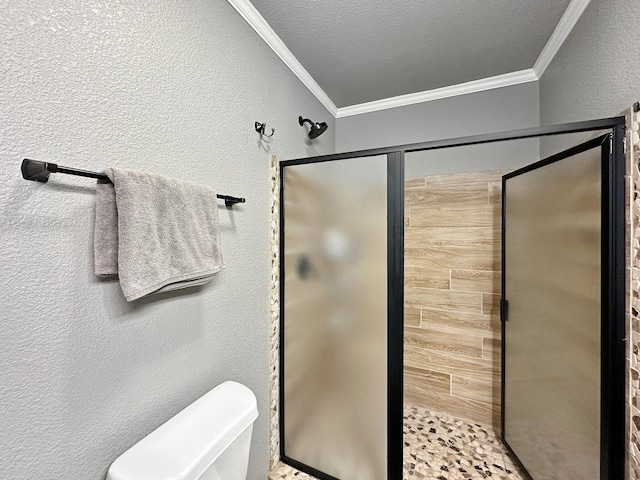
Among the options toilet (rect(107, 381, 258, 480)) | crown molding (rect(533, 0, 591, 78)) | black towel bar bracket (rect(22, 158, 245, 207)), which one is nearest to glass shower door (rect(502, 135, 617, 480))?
crown molding (rect(533, 0, 591, 78))

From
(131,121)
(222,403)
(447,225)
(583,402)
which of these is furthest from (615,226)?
(131,121)

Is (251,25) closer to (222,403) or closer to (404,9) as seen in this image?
(404,9)

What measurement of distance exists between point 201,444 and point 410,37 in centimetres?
201

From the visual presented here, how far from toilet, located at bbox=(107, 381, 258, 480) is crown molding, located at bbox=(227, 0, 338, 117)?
5.39 feet

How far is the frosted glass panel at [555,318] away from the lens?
1.09 metres

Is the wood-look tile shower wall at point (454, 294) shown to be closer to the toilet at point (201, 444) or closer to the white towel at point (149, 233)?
the toilet at point (201, 444)

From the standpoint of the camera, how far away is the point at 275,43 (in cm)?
151

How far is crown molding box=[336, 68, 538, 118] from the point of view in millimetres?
1859

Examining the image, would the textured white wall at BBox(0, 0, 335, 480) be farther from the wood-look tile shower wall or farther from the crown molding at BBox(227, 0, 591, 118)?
the wood-look tile shower wall

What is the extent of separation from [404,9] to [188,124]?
1.14 meters

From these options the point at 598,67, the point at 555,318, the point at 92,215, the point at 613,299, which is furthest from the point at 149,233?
the point at 598,67

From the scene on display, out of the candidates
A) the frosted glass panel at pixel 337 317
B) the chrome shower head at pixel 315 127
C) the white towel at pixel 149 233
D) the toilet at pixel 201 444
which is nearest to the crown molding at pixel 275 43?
the chrome shower head at pixel 315 127

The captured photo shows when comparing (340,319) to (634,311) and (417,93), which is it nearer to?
(634,311)

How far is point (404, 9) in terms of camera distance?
132cm
